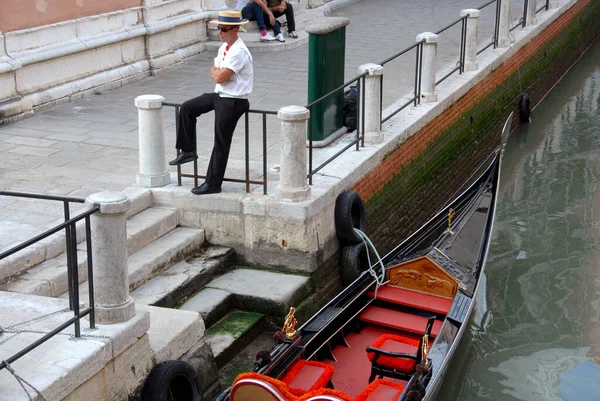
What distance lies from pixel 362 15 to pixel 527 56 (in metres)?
2.84

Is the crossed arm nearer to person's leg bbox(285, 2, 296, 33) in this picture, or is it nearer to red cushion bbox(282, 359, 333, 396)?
red cushion bbox(282, 359, 333, 396)

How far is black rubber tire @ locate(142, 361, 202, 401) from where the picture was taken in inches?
176

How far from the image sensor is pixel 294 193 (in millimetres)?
6102

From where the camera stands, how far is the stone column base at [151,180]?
252 inches

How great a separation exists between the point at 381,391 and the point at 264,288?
1350 mm

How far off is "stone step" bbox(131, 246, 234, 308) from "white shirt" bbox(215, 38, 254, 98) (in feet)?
3.57

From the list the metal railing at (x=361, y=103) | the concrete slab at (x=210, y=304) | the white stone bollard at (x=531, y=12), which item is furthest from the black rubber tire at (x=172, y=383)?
the white stone bollard at (x=531, y=12)

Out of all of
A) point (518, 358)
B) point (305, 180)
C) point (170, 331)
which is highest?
point (305, 180)

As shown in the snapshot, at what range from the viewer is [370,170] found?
7289 mm

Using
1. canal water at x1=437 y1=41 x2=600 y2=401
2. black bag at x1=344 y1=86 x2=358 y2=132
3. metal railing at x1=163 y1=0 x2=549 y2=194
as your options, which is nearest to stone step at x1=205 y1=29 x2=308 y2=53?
metal railing at x1=163 y1=0 x2=549 y2=194

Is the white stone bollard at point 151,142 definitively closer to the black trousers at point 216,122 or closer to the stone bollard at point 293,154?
the black trousers at point 216,122

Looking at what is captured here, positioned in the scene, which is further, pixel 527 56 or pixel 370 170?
pixel 527 56

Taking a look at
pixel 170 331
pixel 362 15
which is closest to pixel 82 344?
pixel 170 331

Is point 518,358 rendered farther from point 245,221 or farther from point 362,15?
point 362,15
